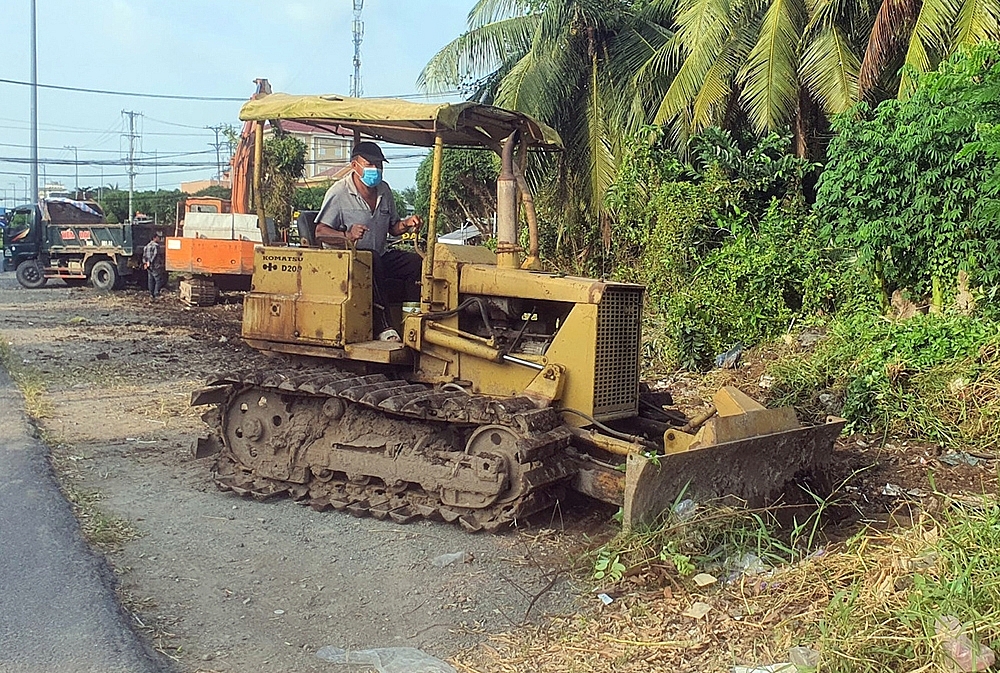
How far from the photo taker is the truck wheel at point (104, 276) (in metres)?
24.9

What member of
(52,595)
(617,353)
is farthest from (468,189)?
(52,595)

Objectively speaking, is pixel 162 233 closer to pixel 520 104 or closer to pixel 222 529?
pixel 520 104

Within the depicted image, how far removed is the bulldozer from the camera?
233 inches

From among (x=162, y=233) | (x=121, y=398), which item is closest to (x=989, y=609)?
(x=121, y=398)

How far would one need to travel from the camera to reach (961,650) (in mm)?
3576

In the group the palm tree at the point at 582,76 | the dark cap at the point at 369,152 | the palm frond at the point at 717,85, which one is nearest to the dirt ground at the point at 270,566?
the dark cap at the point at 369,152

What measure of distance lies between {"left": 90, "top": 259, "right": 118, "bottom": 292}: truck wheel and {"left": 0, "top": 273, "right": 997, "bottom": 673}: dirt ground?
16367 mm

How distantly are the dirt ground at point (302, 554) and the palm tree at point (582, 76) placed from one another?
8087 mm

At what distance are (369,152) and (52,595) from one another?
3.63 metres

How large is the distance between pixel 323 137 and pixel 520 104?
934cm

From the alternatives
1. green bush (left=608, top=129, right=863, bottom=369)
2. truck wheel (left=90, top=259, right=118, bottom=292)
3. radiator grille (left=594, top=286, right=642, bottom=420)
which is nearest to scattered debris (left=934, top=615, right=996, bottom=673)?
radiator grille (left=594, top=286, right=642, bottom=420)

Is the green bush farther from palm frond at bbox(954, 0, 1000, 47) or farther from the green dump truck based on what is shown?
the green dump truck

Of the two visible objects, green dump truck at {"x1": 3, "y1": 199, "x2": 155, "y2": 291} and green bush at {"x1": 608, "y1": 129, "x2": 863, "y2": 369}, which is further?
green dump truck at {"x1": 3, "y1": 199, "x2": 155, "y2": 291}

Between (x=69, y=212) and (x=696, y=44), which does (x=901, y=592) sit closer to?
→ (x=696, y=44)
